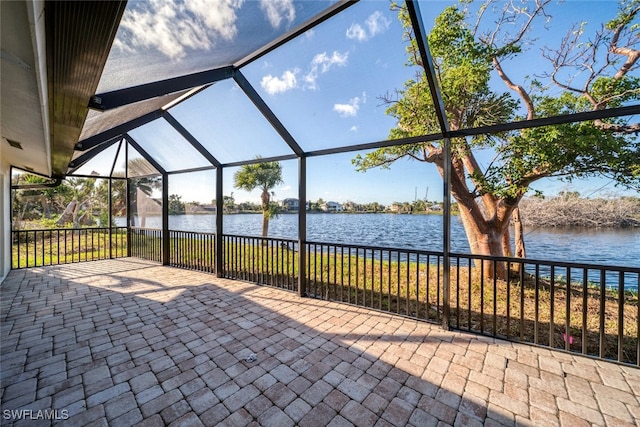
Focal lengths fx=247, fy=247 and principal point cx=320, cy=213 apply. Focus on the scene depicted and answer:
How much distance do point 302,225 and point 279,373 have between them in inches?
92.7

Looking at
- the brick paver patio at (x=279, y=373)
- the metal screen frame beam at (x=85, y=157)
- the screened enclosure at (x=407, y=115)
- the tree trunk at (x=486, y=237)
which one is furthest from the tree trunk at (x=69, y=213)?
the tree trunk at (x=486, y=237)

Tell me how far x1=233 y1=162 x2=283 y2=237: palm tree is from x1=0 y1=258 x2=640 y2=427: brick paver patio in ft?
35.9

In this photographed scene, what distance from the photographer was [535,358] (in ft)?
7.89

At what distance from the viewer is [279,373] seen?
2.15 meters

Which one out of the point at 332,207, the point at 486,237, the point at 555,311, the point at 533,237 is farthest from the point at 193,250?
the point at 332,207

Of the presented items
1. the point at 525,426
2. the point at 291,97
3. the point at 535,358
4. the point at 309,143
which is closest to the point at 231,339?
the point at 525,426

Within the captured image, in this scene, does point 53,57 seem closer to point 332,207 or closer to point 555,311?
point 555,311

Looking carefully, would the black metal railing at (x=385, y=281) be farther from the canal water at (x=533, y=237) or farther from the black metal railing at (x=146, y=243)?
the black metal railing at (x=146, y=243)

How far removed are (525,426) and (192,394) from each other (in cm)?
235

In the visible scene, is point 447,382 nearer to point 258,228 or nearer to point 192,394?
point 192,394

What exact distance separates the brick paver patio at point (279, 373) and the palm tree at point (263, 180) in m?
10.9

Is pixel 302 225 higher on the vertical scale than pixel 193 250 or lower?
higher

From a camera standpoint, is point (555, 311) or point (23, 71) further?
point (555, 311)

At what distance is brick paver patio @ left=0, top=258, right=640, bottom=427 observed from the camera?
5.64 feet
